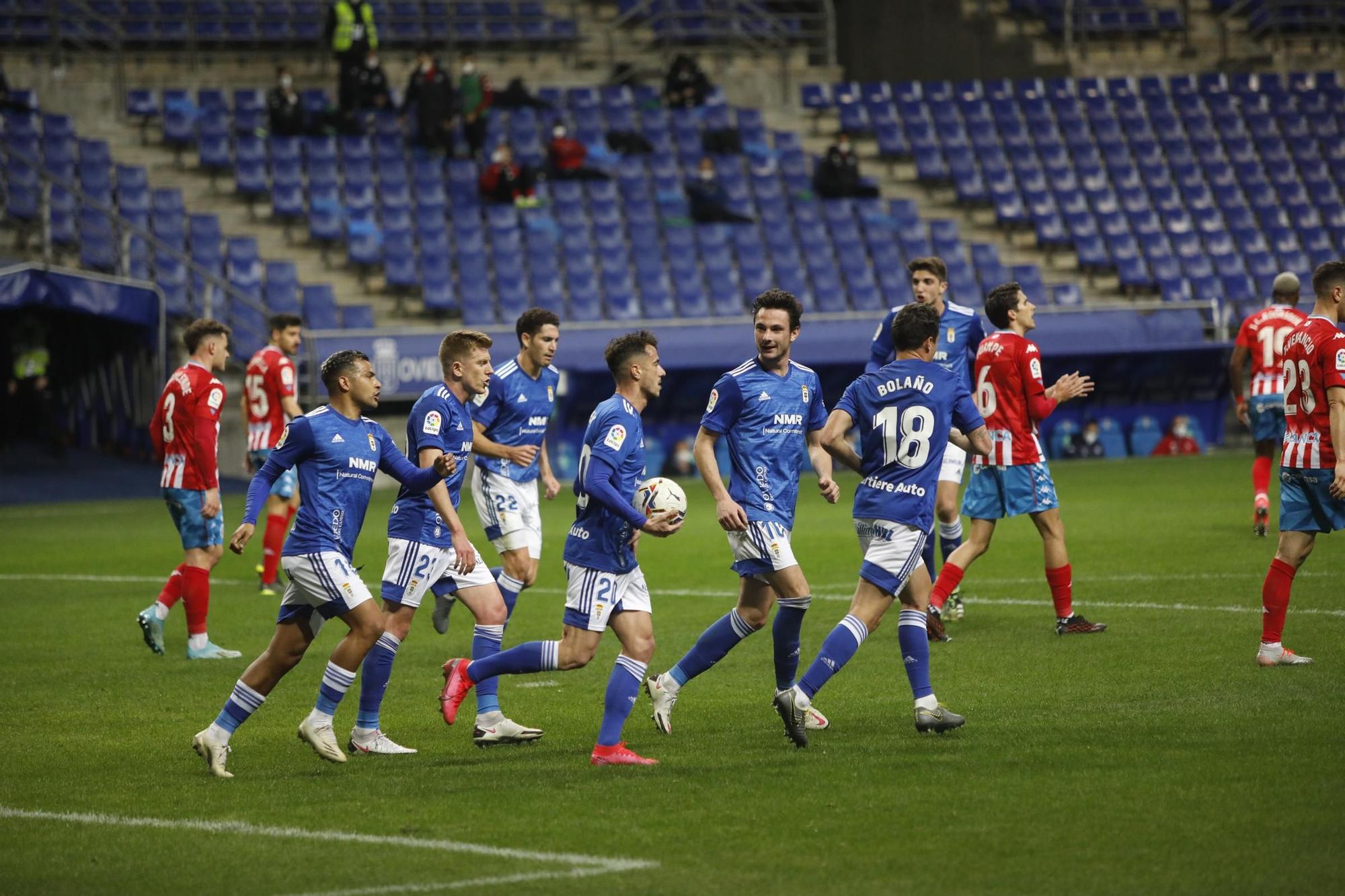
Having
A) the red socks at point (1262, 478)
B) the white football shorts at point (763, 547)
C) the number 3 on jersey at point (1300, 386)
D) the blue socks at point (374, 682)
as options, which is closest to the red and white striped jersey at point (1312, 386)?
the number 3 on jersey at point (1300, 386)

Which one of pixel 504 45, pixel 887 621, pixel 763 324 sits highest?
pixel 504 45

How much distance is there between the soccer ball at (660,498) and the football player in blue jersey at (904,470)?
0.81m

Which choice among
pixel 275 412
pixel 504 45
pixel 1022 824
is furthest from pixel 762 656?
pixel 504 45

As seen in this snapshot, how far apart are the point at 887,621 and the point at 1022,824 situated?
5.88 metres

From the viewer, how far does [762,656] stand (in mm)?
10539

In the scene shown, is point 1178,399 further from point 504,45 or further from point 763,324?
point 763,324

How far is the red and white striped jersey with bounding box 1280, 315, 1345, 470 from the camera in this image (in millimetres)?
8906

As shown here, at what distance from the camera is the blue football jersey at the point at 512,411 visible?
10195 millimetres

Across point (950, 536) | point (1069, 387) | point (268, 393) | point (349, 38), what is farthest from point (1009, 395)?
point (349, 38)

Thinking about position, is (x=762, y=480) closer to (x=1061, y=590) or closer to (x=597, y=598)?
(x=597, y=598)

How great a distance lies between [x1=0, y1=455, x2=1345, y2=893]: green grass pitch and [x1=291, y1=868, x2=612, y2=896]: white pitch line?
0.05 ft

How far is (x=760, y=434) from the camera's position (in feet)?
26.6

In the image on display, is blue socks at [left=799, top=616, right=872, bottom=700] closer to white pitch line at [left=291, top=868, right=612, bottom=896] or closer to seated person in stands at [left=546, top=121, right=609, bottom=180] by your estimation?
white pitch line at [left=291, top=868, right=612, bottom=896]

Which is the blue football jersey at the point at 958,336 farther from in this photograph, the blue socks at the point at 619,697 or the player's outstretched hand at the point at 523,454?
the blue socks at the point at 619,697
